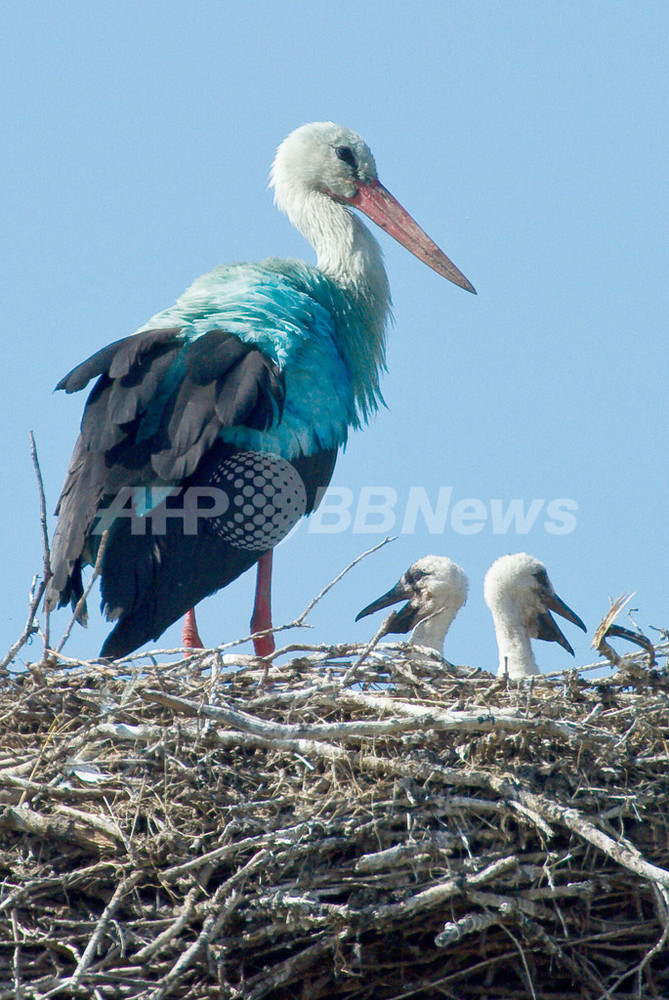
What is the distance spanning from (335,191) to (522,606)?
2.97 m

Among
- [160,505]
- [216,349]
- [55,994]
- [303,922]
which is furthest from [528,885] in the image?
[216,349]

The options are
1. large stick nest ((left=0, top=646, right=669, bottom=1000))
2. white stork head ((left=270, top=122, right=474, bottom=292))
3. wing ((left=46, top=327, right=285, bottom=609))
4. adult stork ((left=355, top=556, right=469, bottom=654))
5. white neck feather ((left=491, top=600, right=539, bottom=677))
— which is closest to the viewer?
large stick nest ((left=0, top=646, right=669, bottom=1000))

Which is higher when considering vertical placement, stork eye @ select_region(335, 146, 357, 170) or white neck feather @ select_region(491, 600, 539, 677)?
stork eye @ select_region(335, 146, 357, 170)

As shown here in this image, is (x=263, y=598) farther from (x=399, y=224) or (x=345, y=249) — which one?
(x=399, y=224)

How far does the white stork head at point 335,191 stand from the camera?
351 inches

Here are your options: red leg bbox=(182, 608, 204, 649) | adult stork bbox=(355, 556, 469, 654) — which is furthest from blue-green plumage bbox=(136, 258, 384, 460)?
red leg bbox=(182, 608, 204, 649)

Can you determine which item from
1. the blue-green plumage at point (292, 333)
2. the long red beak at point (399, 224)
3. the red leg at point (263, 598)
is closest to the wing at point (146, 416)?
the blue-green plumage at point (292, 333)

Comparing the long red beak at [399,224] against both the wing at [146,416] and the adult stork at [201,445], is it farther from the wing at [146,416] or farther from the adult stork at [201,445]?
the wing at [146,416]

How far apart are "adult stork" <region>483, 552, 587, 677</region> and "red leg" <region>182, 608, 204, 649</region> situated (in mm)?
1364

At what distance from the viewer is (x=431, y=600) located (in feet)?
23.7

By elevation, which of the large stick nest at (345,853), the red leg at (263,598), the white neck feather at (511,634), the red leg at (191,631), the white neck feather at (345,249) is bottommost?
the large stick nest at (345,853)

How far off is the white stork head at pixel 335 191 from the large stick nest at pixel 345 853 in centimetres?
410

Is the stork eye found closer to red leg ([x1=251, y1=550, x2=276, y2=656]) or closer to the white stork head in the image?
the white stork head

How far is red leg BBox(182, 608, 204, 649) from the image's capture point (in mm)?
7555
